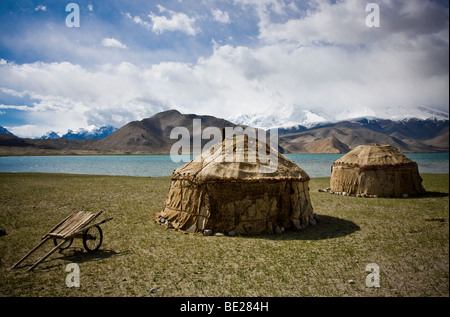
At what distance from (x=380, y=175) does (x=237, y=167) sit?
12.6 meters

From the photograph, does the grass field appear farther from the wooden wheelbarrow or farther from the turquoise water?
the turquoise water

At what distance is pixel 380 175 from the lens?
16719mm

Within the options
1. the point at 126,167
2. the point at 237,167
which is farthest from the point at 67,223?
the point at 126,167

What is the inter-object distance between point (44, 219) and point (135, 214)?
146 inches

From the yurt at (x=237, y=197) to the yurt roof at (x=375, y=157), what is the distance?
31.8 feet

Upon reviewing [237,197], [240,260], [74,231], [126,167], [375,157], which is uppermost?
[375,157]

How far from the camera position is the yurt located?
8.95 m

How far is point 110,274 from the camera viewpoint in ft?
19.0

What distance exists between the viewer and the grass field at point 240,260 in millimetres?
5195

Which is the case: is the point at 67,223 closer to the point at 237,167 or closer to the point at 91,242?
the point at 91,242

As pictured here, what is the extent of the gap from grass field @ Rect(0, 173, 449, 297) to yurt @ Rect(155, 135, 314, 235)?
1.77ft
